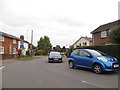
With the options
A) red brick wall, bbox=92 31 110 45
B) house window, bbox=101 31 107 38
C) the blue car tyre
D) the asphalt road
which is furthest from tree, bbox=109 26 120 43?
house window, bbox=101 31 107 38

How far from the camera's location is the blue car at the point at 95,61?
7957 millimetres

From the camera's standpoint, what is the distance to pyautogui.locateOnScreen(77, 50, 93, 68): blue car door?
8.87 m

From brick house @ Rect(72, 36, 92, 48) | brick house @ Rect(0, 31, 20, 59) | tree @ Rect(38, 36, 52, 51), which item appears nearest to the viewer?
brick house @ Rect(0, 31, 20, 59)

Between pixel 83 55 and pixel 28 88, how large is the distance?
5470mm

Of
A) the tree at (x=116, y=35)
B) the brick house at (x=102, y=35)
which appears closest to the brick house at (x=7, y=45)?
the brick house at (x=102, y=35)

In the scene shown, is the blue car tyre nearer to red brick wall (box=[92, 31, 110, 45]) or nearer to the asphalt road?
the asphalt road

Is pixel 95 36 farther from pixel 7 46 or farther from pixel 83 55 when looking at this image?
pixel 7 46

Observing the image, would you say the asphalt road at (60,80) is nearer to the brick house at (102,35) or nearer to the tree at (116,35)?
the tree at (116,35)

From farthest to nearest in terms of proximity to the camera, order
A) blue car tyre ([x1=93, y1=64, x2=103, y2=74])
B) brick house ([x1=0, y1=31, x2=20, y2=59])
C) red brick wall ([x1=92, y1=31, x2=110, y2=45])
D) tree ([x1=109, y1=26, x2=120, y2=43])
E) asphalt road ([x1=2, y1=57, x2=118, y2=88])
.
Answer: brick house ([x1=0, y1=31, x2=20, y2=59]), red brick wall ([x1=92, y1=31, x2=110, y2=45]), tree ([x1=109, y1=26, x2=120, y2=43]), blue car tyre ([x1=93, y1=64, x2=103, y2=74]), asphalt road ([x1=2, y1=57, x2=118, y2=88])

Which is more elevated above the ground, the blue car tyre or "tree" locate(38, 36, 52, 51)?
"tree" locate(38, 36, 52, 51)

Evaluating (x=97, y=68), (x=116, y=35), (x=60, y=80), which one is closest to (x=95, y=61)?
(x=97, y=68)

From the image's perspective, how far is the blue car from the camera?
796cm

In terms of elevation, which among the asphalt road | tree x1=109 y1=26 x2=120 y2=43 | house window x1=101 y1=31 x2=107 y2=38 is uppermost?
house window x1=101 y1=31 x2=107 y2=38

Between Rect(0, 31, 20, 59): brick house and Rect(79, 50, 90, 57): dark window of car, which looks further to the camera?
Rect(0, 31, 20, 59): brick house
